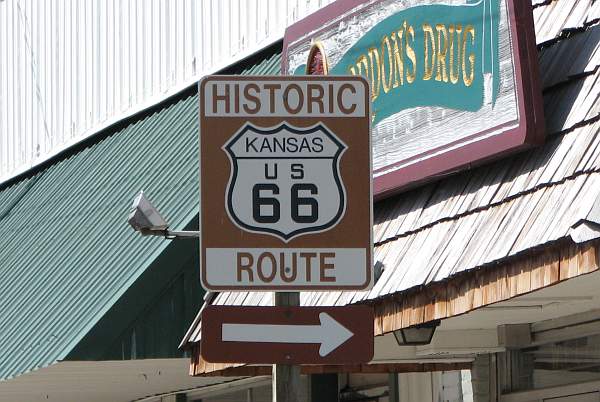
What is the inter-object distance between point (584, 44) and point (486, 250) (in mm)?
1177

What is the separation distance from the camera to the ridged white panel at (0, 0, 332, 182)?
44.0ft

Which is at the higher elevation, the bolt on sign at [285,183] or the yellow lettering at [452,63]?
the yellow lettering at [452,63]

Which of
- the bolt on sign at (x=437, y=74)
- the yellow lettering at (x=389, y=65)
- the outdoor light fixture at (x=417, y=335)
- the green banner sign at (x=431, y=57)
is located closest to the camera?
the bolt on sign at (x=437, y=74)

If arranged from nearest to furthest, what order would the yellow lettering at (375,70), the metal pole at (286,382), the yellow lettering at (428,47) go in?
1. the metal pole at (286,382)
2. the yellow lettering at (428,47)
3. the yellow lettering at (375,70)

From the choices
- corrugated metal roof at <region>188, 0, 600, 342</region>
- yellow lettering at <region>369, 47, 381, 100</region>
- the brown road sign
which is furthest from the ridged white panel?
the brown road sign

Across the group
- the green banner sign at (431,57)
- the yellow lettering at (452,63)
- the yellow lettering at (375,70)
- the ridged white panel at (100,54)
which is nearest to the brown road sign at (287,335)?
the green banner sign at (431,57)

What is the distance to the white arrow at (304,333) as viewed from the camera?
5.48 m

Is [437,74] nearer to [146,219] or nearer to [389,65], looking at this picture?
[389,65]

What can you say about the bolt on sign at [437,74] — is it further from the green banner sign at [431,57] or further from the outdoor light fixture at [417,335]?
the outdoor light fixture at [417,335]

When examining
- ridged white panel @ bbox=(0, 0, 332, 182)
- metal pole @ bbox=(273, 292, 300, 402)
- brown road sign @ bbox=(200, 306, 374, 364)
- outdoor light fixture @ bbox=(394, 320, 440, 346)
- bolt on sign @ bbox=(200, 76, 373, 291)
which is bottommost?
metal pole @ bbox=(273, 292, 300, 402)

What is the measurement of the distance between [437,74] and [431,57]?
0.11 m

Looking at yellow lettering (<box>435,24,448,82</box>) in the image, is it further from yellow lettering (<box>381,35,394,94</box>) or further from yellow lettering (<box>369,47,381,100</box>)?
yellow lettering (<box>369,47,381,100</box>)

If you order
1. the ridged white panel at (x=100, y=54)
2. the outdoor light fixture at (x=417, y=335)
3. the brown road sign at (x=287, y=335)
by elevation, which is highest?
the ridged white panel at (x=100, y=54)

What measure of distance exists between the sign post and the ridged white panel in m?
6.19
